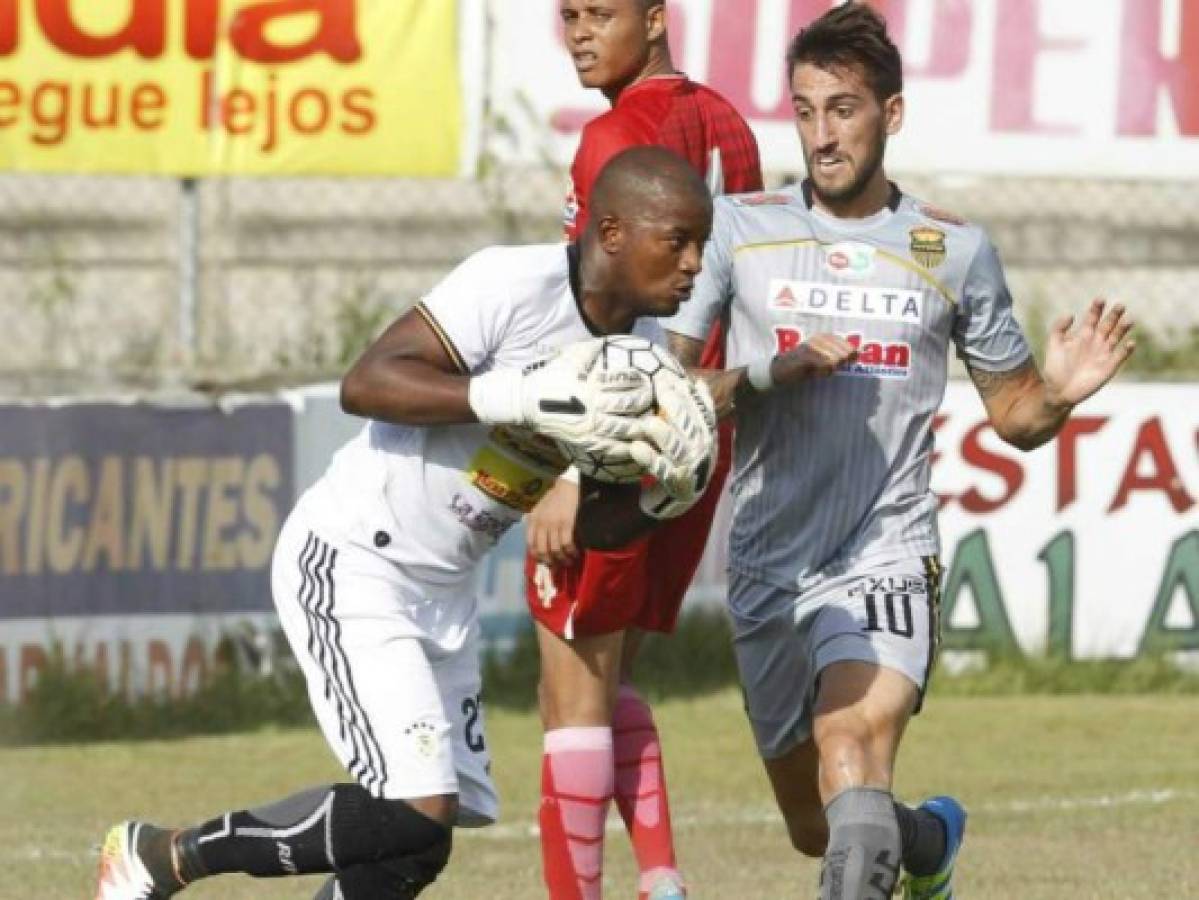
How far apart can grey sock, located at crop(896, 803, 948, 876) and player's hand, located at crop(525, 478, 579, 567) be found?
1006 millimetres

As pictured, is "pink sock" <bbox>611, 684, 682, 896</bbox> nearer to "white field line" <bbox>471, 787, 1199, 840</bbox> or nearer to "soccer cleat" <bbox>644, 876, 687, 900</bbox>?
"soccer cleat" <bbox>644, 876, 687, 900</bbox>

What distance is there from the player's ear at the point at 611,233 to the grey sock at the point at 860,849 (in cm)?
125

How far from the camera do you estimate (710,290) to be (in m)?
6.63

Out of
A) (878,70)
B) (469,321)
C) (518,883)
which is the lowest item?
(518,883)

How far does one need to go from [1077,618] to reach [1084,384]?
5412mm

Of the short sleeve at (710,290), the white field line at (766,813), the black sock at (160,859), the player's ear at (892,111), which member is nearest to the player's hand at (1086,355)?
the player's ear at (892,111)

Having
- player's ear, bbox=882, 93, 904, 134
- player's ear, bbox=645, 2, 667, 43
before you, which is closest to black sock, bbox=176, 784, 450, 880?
player's ear, bbox=882, 93, 904, 134

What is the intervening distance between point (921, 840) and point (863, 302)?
49.2 inches

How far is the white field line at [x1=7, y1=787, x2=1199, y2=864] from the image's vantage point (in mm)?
8938

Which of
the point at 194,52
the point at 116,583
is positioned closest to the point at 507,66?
the point at 194,52

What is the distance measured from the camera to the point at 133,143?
1129cm

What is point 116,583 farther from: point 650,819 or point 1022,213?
point 1022,213

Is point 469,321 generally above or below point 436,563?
above

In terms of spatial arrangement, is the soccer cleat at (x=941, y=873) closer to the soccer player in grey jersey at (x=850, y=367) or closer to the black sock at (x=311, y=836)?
the soccer player in grey jersey at (x=850, y=367)
